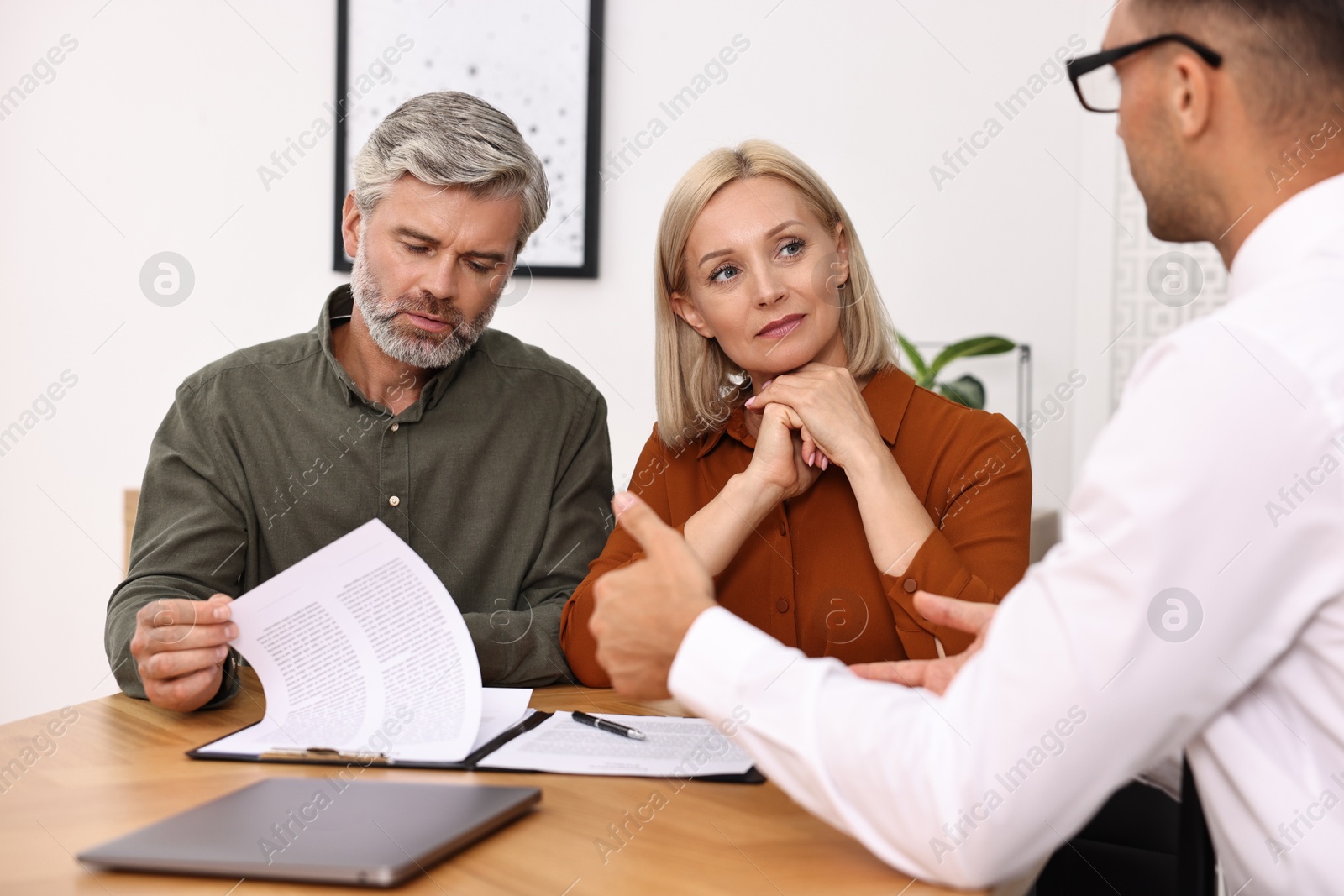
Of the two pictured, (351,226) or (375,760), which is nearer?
(375,760)

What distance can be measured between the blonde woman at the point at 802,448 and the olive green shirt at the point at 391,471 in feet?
0.56

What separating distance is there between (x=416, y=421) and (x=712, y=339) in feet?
1.65

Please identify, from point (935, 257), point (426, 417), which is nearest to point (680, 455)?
point (426, 417)

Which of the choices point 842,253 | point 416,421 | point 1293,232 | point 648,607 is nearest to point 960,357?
point 842,253

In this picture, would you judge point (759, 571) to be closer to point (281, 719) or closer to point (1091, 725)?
point (281, 719)

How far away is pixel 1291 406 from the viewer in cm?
72

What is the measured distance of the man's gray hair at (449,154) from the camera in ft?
5.64

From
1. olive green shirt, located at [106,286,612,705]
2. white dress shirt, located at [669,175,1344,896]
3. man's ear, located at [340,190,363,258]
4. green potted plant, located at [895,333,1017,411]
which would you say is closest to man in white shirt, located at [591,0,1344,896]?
white dress shirt, located at [669,175,1344,896]

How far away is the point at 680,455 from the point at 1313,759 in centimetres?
107

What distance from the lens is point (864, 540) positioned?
1.58 metres

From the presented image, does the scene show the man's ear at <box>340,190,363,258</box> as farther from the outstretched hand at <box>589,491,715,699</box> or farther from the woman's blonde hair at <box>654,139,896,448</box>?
the outstretched hand at <box>589,491,715,699</box>

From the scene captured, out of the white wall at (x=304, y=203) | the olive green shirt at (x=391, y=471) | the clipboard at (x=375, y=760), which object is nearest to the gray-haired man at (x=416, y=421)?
the olive green shirt at (x=391, y=471)

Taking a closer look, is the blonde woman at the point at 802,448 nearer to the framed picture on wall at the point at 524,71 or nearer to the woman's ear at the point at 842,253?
the woman's ear at the point at 842,253

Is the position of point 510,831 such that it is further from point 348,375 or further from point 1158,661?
point 348,375
